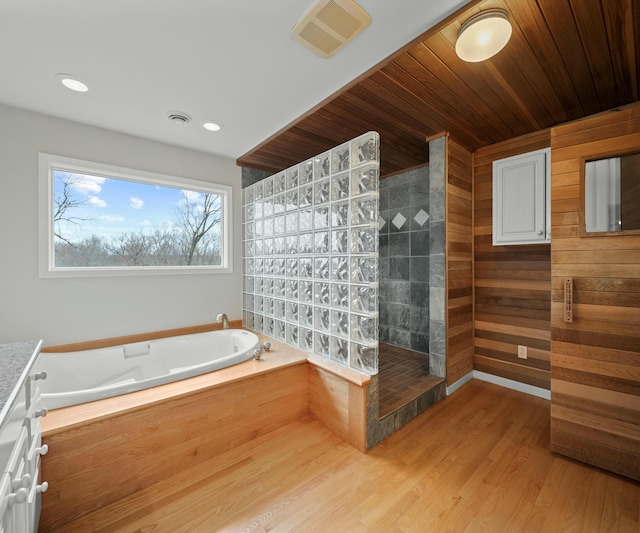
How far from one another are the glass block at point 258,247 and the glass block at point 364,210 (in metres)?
1.28

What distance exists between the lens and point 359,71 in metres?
1.68

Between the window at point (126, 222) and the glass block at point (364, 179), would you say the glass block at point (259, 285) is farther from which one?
the glass block at point (364, 179)

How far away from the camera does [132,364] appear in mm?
2328

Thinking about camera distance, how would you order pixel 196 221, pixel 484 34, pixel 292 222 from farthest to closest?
pixel 196 221, pixel 292 222, pixel 484 34

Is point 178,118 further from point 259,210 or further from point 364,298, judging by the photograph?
point 364,298

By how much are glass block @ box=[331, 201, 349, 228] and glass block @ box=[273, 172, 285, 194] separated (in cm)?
73

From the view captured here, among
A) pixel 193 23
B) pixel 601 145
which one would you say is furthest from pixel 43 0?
pixel 601 145

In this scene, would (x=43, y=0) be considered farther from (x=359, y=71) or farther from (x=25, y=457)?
(x=25, y=457)

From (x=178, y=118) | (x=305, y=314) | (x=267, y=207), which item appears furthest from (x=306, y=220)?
(x=178, y=118)

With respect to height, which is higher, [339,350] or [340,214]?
[340,214]

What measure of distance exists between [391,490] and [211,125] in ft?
9.34

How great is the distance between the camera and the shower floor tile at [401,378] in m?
2.14

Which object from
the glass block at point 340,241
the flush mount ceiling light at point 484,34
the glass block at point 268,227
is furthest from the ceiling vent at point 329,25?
the glass block at point 268,227

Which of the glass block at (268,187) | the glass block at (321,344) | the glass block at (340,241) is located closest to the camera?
the glass block at (340,241)
